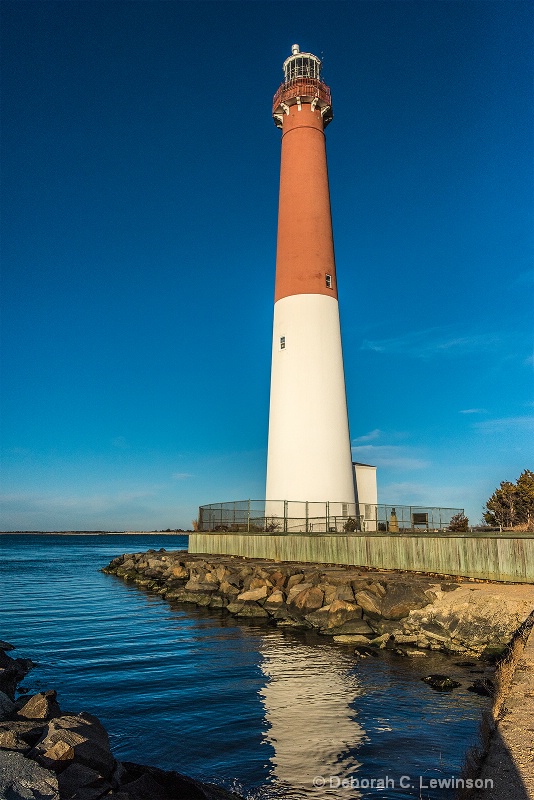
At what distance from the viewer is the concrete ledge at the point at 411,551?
49.9 ft

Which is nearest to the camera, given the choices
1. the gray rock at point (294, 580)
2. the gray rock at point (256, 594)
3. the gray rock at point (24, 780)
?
the gray rock at point (24, 780)

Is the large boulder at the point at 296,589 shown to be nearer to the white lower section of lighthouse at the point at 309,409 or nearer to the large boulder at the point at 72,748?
the white lower section of lighthouse at the point at 309,409

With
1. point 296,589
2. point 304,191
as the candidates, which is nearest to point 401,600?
point 296,589

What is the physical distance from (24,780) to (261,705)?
5766 mm

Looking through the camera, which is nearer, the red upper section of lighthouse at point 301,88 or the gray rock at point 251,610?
the gray rock at point 251,610

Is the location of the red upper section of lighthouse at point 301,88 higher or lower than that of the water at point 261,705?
higher

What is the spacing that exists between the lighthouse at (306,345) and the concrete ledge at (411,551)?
218 cm

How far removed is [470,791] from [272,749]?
3.47 meters

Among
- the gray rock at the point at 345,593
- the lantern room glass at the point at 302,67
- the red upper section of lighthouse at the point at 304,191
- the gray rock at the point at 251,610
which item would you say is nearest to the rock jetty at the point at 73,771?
the gray rock at the point at 345,593

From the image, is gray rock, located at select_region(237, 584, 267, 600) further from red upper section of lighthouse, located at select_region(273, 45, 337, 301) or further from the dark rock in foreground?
red upper section of lighthouse, located at select_region(273, 45, 337, 301)

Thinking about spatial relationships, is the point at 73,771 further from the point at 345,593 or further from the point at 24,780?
the point at 345,593

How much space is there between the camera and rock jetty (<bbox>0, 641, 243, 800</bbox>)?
5.02 meters

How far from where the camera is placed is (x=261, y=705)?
1012 cm

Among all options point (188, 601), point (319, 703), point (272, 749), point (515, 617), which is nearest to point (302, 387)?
point (188, 601)
